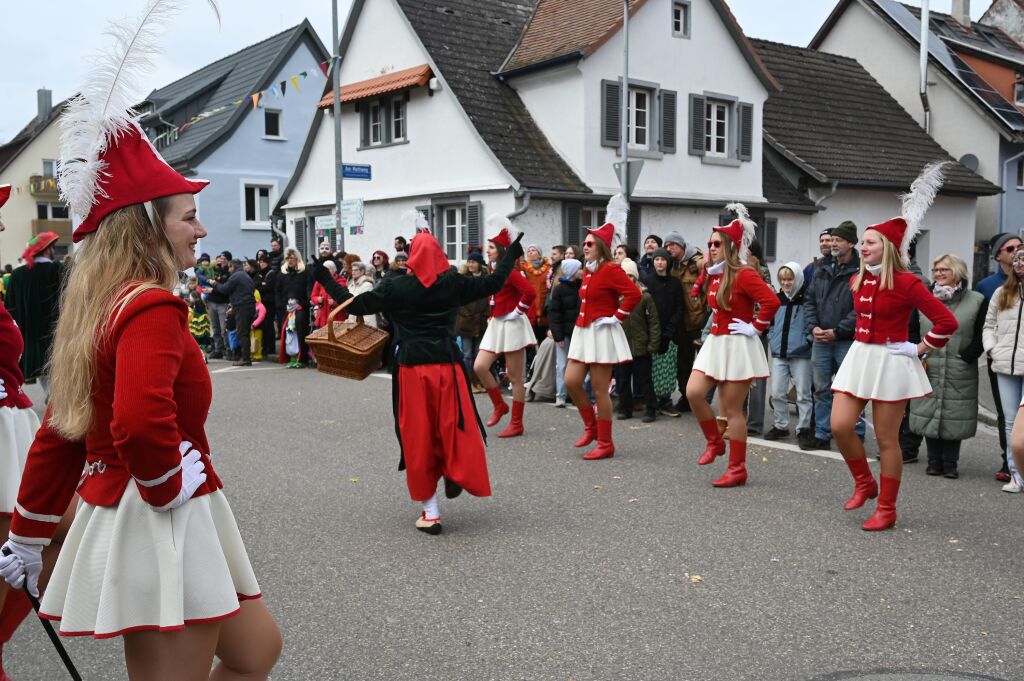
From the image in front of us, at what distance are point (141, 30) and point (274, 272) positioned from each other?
16.3 metres

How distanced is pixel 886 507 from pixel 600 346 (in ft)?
11.0

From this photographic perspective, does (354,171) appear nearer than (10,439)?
No

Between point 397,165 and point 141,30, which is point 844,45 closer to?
point 397,165

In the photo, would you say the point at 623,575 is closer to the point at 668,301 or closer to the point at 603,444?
the point at 603,444

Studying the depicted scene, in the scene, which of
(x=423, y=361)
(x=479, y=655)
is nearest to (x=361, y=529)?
(x=423, y=361)

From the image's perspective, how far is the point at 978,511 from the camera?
698 cm

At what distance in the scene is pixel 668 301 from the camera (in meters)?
11.5

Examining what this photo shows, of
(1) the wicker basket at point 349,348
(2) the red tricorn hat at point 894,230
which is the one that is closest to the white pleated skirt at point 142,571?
(1) the wicker basket at point 349,348

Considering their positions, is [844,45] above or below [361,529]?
above

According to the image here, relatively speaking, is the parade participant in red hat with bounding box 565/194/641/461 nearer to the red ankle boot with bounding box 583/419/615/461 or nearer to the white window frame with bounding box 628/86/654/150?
the red ankle boot with bounding box 583/419/615/461

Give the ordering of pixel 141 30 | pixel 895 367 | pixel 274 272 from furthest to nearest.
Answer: pixel 274 272, pixel 895 367, pixel 141 30

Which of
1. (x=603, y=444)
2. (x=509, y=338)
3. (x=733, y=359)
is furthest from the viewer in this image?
(x=509, y=338)

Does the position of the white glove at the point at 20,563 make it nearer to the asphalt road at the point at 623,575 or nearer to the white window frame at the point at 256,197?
the asphalt road at the point at 623,575

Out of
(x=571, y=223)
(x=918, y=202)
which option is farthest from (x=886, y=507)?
(x=571, y=223)
